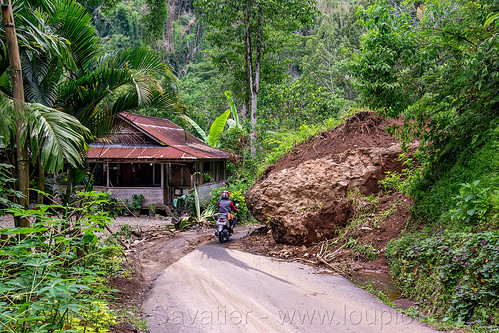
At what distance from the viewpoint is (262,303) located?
542 centimetres

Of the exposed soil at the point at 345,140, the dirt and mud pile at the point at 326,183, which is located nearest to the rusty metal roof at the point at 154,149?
the exposed soil at the point at 345,140

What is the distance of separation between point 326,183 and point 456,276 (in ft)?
14.3

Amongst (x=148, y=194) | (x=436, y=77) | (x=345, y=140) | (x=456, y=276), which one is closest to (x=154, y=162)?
(x=148, y=194)

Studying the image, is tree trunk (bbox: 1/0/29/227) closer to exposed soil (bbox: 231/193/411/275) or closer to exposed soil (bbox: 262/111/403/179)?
exposed soil (bbox: 231/193/411/275)

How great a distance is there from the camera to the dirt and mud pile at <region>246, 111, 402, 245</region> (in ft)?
Answer: 27.7

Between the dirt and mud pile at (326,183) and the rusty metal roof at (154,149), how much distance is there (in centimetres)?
702

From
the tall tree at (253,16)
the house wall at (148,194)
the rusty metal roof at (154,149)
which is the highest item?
the tall tree at (253,16)

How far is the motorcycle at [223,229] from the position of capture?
10.0 m

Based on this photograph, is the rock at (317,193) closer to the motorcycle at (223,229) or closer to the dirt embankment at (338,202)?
the dirt embankment at (338,202)

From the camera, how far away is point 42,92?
5777 millimetres

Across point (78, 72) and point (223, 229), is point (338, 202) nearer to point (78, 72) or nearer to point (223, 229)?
point (223, 229)

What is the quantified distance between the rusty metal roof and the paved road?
9.04 metres

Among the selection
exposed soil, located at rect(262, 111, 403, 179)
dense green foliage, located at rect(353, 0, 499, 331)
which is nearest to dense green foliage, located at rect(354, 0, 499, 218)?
dense green foliage, located at rect(353, 0, 499, 331)

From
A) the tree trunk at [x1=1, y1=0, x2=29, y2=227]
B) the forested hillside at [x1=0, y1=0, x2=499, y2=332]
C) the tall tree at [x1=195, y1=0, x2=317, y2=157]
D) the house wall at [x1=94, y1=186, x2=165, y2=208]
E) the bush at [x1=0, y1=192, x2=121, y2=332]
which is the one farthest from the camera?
the house wall at [x1=94, y1=186, x2=165, y2=208]
